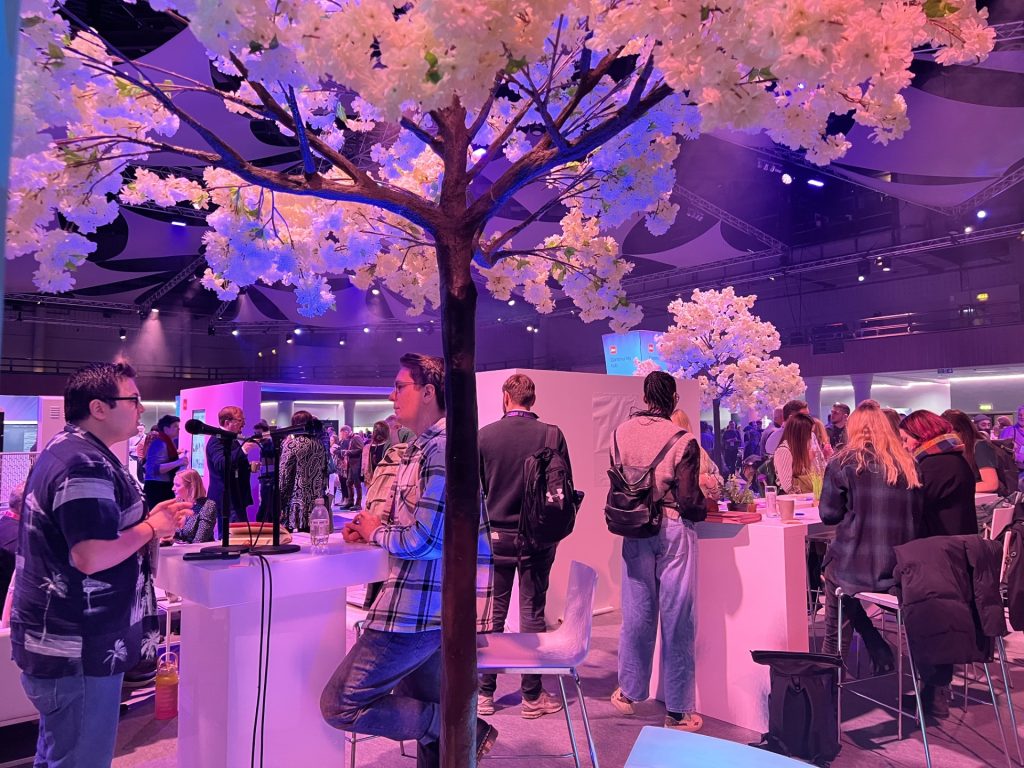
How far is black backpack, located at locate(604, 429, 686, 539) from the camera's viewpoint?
386cm

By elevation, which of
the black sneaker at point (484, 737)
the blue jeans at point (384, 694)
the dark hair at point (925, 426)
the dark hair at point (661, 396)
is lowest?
the black sneaker at point (484, 737)

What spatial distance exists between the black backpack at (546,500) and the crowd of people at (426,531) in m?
0.02

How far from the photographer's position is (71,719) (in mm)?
2189

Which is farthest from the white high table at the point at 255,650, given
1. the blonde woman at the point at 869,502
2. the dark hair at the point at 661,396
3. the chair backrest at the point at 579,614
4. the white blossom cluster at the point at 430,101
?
the blonde woman at the point at 869,502

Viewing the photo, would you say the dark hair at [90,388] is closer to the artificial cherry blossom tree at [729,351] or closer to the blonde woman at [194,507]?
the blonde woman at [194,507]

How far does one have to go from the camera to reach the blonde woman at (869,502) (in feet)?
12.7

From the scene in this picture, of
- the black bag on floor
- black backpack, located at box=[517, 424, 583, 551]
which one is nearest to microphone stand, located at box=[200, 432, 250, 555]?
black backpack, located at box=[517, 424, 583, 551]

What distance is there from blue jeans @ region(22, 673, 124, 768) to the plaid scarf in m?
3.98

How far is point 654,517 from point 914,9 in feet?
9.24

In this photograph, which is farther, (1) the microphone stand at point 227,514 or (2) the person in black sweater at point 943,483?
(2) the person in black sweater at point 943,483

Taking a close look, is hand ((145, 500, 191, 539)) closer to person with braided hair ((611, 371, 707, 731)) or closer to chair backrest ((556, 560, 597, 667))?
chair backrest ((556, 560, 597, 667))

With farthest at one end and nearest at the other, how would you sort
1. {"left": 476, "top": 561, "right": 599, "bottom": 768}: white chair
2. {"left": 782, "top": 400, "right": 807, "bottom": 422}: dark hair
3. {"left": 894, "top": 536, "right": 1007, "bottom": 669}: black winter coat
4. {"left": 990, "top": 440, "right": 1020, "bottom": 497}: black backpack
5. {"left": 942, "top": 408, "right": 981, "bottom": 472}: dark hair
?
{"left": 990, "top": 440, "right": 1020, "bottom": 497}: black backpack → {"left": 782, "top": 400, "right": 807, "bottom": 422}: dark hair → {"left": 942, "top": 408, "right": 981, "bottom": 472}: dark hair → {"left": 894, "top": 536, "right": 1007, "bottom": 669}: black winter coat → {"left": 476, "top": 561, "right": 599, "bottom": 768}: white chair

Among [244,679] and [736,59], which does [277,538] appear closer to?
[244,679]

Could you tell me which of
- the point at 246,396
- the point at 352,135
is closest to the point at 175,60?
the point at 352,135
